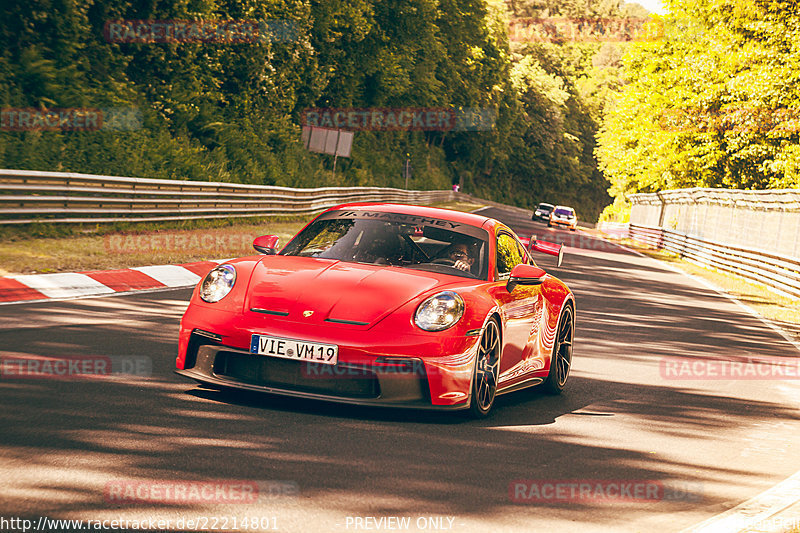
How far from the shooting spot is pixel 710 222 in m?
36.7

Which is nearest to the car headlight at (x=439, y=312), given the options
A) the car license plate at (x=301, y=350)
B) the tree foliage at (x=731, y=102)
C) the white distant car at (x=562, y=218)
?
the car license plate at (x=301, y=350)

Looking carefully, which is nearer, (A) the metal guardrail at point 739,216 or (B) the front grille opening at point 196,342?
Result: (B) the front grille opening at point 196,342

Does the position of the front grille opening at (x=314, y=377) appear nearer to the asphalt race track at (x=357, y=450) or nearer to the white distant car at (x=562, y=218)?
the asphalt race track at (x=357, y=450)

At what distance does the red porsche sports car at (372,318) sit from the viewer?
19.5 feet

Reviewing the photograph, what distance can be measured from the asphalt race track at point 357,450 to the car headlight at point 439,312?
2.22ft

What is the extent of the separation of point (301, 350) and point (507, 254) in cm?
257

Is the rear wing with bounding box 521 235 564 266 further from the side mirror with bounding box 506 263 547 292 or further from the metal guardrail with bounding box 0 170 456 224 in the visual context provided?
the metal guardrail with bounding box 0 170 456 224

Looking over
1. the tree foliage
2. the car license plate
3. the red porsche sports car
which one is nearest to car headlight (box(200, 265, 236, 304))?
the red porsche sports car

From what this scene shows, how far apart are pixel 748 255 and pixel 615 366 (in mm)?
19583

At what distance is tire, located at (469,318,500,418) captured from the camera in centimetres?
653

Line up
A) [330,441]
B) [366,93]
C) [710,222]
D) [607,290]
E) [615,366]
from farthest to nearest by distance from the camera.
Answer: [366,93], [710,222], [607,290], [615,366], [330,441]

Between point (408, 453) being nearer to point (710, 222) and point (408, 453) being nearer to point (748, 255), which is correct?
point (748, 255)

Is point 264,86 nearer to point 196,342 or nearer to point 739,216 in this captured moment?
point 739,216

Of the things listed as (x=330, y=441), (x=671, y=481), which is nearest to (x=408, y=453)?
(x=330, y=441)
